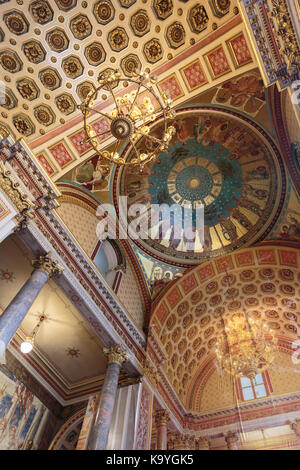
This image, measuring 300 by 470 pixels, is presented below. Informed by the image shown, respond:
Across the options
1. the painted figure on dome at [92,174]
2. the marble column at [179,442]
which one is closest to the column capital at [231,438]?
the marble column at [179,442]

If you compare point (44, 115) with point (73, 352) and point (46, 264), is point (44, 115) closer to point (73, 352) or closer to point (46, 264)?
point (46, 264)

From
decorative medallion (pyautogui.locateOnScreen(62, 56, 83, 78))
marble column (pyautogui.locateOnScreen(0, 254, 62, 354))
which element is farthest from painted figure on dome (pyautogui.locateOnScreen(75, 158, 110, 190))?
marble column (pyautogui.locateOnScreen(0, 254, 62, 354))

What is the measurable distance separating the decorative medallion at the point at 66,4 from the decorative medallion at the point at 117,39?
1.07 meters

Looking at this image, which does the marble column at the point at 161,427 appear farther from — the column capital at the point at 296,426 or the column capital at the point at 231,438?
the column capital at the point at 296,426

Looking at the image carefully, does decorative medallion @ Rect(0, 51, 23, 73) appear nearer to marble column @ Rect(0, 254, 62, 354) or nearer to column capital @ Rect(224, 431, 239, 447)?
marble column @ Rect(0, 254, 62, 354)

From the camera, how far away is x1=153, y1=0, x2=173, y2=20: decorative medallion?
840 centimetres

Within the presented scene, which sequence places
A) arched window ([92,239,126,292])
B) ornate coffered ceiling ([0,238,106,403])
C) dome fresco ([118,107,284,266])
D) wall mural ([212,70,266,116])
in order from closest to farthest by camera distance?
wall mural ([212,70,266,116]) < ornate coffered ceiling ([0,238,106,403]) < dome fresco ([118,107,284,266]) < arched window ([92,239,126,292])

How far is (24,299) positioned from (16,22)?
6.68 metres

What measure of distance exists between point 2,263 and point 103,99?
572 cm

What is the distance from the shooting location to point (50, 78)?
29.3 ft

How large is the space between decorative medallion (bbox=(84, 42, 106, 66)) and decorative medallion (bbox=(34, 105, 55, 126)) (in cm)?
174
